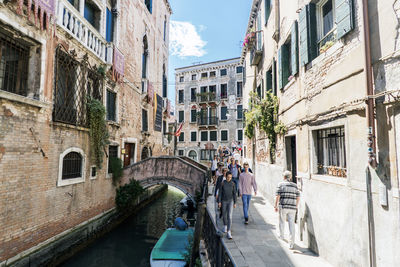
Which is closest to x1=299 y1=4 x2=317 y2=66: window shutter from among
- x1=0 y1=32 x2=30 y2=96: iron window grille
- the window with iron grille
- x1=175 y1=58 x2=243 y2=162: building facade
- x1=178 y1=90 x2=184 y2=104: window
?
x1=0 y1=32 x2=30 y2=96: iron window grille

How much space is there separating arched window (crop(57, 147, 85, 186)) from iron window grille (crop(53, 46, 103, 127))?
111 centimetres

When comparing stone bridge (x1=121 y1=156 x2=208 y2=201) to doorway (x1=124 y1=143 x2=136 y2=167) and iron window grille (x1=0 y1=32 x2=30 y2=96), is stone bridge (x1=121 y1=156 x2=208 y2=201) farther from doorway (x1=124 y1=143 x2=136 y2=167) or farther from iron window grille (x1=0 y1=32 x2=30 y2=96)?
iron window grille (x1=0 y1=32 x2=30 y2=96)

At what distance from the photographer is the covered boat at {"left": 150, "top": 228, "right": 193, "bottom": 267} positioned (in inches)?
262

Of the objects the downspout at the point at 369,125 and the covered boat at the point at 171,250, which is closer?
the downspout at the point at 369,125

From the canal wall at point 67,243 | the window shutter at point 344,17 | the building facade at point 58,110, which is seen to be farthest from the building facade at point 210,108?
the window shutter at point 344,17

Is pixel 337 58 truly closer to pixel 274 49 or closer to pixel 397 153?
pixel 397 153

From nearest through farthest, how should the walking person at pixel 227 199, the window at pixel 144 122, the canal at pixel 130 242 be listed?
1. the walking person at pixel 227 199
2. the canal at pixel 130 242
3. the window at pixel 144 122

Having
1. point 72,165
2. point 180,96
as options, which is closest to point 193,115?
point 180,96

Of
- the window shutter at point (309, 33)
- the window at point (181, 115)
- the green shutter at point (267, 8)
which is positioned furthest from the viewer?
the window at point (181, 115)

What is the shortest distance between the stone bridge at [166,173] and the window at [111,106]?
9.36 ft

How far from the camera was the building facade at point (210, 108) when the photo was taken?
26891mm

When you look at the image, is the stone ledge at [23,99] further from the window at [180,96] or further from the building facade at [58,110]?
the window at [180,96]

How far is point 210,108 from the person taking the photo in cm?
2802

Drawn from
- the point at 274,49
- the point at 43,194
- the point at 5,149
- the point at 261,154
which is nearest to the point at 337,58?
the point at 274,49
